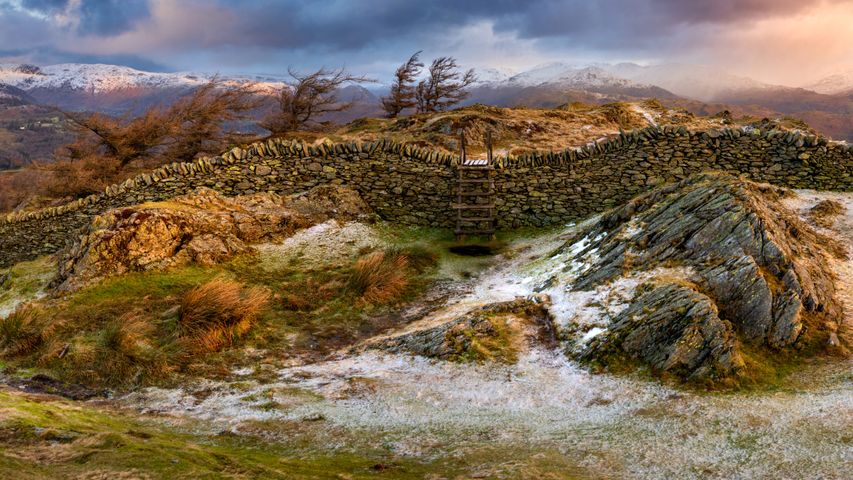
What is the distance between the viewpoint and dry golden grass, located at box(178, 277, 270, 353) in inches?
348

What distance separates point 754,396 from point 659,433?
5.45 ft

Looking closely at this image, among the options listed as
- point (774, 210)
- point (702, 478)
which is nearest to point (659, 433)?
point (702, 478)

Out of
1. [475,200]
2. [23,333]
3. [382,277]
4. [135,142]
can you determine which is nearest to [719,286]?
[382,277]

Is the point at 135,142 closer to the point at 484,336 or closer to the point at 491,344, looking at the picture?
the point at 484,336

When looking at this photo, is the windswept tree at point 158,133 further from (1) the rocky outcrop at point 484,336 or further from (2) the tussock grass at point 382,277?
(1) the rocky outcrop at point 484,336

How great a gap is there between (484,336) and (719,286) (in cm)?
395

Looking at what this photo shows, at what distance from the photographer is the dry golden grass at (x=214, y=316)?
885 centimetres

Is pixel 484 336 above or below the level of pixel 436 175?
below

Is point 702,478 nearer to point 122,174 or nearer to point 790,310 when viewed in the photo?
point 790,310

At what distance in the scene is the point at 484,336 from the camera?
337 inches

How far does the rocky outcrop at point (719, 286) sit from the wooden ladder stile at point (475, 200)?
603cm

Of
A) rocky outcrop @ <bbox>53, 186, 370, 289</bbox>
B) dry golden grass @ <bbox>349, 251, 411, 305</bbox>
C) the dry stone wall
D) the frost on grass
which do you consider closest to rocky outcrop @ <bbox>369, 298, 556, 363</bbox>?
dry golden grass @ <bbox>349, 251, 411, 305</bbox>

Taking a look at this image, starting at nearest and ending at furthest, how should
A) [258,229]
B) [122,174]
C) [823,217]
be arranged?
[823,217], [258,229], [122,174]

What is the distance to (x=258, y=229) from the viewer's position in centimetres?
1534
